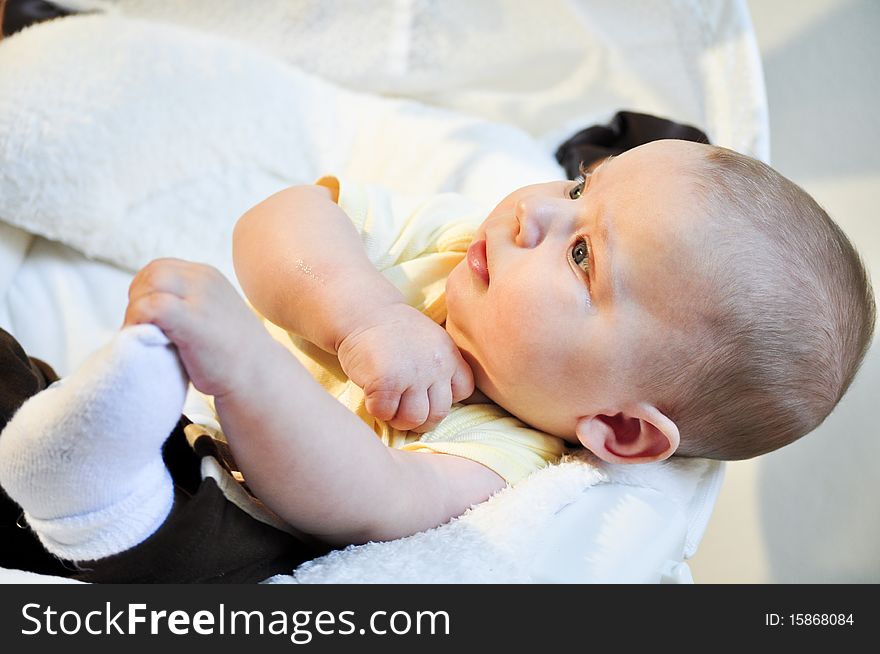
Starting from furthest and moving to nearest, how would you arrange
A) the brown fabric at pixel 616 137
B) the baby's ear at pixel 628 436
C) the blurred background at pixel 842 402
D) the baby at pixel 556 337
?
the brown fabric at pixel 616 137
the blurred background at pixel 842 402
the baby's ear at pixel 628 436
the baby at pixel 556 337

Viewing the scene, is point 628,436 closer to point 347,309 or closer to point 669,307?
point 669,307

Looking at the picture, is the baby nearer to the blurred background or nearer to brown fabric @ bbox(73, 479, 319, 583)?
brown fabric @ bbox(73, 479, 319, 583)

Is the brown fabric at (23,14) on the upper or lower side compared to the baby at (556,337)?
upper

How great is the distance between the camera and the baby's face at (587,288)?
0.81 metres

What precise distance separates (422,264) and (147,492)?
0.46 meters

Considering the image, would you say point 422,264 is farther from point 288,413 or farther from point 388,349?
point 288,413

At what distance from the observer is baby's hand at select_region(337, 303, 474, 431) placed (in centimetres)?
83

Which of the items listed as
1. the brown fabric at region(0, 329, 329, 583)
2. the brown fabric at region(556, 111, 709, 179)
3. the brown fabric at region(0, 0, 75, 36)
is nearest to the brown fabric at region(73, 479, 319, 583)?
the brown fabric at region(0, 329, 329, 583)

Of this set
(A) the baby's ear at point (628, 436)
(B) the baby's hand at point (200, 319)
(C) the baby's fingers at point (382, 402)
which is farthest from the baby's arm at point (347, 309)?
(B) the baby's hand at point (200, 319)

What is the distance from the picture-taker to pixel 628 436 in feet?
2.92

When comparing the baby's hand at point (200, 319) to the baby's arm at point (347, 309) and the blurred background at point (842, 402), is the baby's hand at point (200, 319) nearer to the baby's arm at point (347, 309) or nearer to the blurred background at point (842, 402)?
the baby's arm at point (347, 309)

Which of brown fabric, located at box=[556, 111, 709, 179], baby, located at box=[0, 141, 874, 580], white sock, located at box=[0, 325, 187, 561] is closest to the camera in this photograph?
white sock, located at box=[0, 325, 187, 561]

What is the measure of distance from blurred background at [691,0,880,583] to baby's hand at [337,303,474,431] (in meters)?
0.64

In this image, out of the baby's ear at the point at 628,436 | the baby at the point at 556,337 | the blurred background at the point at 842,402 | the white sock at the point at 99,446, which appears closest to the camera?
the white sock at the point at 99,446
